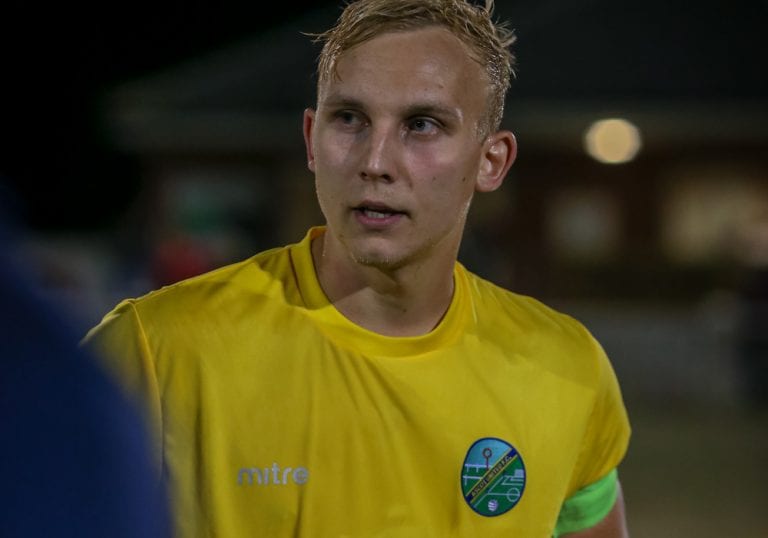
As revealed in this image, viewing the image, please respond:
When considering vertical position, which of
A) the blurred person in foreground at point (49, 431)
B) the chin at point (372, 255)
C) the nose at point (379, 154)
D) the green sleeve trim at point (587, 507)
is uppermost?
the nose at point (379, 154)

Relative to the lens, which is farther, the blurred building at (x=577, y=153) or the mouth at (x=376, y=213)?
the blurred building at (x=577, y=153)

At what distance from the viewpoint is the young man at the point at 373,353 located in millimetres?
2328

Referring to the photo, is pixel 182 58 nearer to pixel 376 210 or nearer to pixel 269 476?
pixel 376 210

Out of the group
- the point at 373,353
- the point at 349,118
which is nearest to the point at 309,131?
the point at 349,118

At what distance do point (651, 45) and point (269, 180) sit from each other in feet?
17.8

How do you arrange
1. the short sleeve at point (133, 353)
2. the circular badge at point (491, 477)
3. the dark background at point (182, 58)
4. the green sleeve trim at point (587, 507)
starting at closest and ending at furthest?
the short sleeve at point (133, 353) → the circular badge at point (491, 477) → the green sleeve trim at point (587, 507) → the dark background at point (182, 58)

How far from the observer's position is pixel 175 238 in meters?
12.1

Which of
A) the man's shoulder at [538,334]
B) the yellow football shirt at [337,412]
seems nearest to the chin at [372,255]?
the yellow football shirt at [337,412]

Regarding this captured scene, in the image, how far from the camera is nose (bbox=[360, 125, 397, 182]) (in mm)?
2359

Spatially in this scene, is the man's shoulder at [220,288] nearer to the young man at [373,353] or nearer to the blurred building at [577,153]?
the young man at [373,353]

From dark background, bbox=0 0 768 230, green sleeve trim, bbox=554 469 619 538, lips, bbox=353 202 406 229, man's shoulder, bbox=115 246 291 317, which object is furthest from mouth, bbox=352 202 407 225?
dark background, bbox=0 0 768 230

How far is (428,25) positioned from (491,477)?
2.99ft

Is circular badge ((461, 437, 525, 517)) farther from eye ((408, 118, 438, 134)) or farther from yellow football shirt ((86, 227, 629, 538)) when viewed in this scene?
eye ((408, 118, 438, 134))

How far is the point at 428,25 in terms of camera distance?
245 centimetres
